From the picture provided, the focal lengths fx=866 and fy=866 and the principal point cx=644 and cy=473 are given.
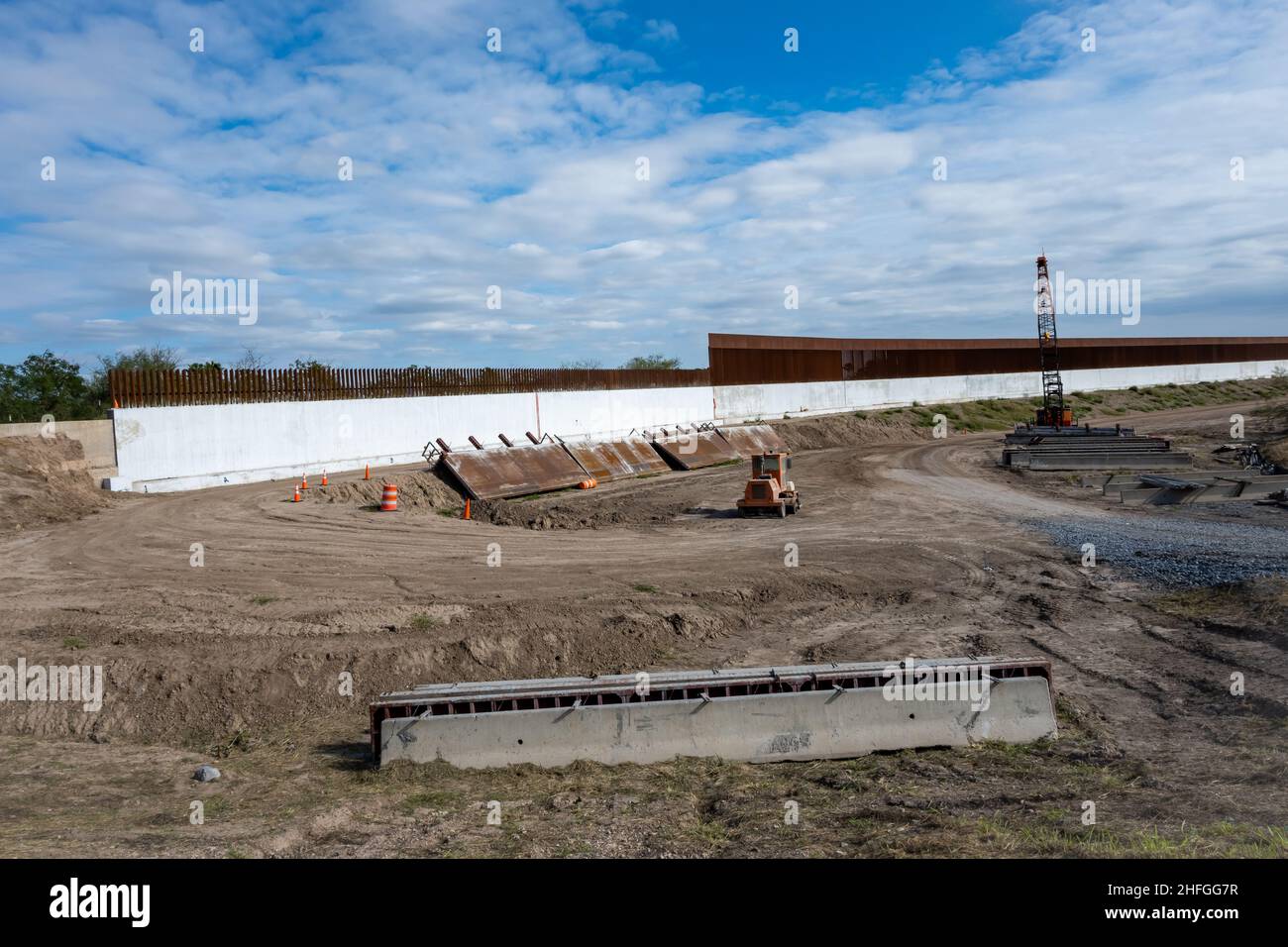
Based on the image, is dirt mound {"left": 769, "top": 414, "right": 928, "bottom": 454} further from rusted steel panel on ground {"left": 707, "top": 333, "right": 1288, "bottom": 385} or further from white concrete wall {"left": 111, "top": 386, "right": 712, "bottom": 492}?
white concrete wall {"left": 111, "top": 386, "right": 712, "bottom": 492}

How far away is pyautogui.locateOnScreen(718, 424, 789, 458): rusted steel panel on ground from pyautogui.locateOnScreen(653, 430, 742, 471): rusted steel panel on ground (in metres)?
1.09

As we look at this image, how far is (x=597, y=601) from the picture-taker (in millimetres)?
13609

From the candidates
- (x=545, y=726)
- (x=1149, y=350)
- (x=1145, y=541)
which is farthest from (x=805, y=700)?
(x=1149, y=350)

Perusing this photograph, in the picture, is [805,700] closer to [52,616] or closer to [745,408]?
[52,616]

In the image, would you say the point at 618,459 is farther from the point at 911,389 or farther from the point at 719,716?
the point at 911,389

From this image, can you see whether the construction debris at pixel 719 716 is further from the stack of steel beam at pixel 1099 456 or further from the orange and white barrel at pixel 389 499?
the stack of steel beam at pixel 1099 456

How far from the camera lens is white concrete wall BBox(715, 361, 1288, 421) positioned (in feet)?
162

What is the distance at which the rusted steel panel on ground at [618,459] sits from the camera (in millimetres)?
30078

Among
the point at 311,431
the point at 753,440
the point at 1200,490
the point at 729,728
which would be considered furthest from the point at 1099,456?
the point at 729,728

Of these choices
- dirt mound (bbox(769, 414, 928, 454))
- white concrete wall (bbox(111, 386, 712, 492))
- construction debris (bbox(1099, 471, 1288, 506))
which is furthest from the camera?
dirt mound (bbox(769, 414, 928, 454))

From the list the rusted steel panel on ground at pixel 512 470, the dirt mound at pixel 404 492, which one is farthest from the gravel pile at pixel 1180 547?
the dirt mound at pixel 404 492

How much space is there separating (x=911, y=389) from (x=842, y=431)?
13780 millimetres

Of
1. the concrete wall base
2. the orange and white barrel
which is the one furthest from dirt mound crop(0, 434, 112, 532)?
the concrete wall base
